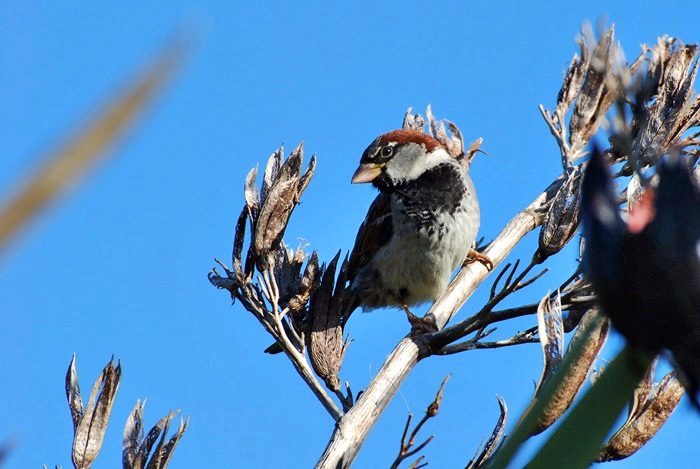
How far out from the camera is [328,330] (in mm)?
2682

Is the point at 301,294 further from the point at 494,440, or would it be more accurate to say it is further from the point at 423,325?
the point at 494,440

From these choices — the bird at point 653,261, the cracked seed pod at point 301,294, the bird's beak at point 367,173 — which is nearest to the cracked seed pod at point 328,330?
the cracked seed pod at point 301,294

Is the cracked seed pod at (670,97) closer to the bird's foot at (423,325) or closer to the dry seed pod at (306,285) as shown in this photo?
the bird's foot at (423,325)

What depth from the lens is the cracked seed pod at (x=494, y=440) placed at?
1.97 meters

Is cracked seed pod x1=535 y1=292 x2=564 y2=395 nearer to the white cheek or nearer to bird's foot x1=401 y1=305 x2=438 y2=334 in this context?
bird's foot x1=401 y1=305 x2=438 y2=334

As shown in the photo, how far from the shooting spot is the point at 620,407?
2.10ft

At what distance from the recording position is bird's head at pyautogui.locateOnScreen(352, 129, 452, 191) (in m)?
4.45

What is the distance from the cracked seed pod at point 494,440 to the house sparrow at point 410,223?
2.13 m

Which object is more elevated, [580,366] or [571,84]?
[571,84]

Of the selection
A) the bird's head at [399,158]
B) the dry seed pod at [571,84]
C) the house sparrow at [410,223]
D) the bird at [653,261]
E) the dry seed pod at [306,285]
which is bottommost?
the bird at [653,261]

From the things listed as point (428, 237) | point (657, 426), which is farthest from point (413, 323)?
point (428, 237)

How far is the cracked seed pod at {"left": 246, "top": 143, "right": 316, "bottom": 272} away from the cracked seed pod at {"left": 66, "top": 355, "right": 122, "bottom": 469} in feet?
2.61

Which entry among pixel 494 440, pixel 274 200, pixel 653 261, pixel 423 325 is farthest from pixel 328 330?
pixel 653 261

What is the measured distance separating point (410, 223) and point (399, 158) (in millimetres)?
378
